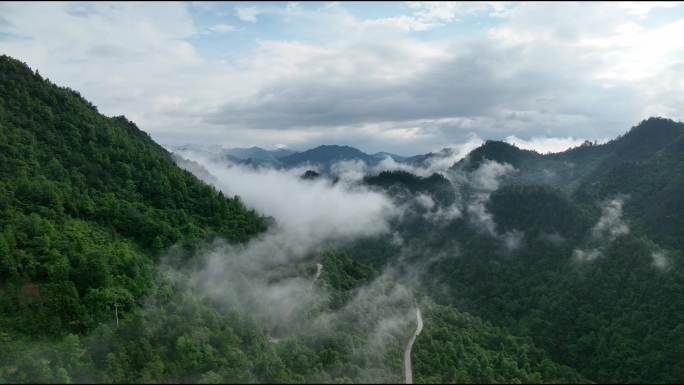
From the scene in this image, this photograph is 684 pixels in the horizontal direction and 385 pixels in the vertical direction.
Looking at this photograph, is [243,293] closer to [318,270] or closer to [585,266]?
[318,270]

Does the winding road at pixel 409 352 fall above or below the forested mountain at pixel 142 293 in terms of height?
below

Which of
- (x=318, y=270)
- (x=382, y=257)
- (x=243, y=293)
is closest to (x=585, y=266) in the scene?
(x=382, y=257)

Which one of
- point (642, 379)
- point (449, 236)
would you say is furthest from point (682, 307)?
point (449, 236)

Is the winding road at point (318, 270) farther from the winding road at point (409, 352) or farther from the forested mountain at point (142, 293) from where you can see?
the winding road at point (409, 352)

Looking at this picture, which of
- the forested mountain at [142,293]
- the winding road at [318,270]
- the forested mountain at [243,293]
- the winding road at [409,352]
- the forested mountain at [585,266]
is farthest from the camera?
the forested mountain at [585,266]

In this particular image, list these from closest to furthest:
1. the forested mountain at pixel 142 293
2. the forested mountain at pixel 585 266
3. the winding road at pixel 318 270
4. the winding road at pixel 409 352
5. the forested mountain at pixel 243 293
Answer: the forested mountain at pixel 142 293 < the forested mountain at pixel 243 293 < the winding road at pixel 409 352 < the winding road at pixel 318 270 < the forested mountain at pixel 585 266

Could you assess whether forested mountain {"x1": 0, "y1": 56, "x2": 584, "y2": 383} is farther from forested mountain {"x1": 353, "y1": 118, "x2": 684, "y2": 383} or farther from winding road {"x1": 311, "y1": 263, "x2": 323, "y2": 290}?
forested mountain {"x1": 353, "y1": 118, "x2": 684, "y2": 383}

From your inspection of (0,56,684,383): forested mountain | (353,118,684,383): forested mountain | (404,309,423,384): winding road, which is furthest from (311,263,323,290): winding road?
(353,118,684,383): forested mountain

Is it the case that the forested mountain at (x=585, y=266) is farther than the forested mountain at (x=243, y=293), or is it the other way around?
the forested mountain at (x=585, y=266)

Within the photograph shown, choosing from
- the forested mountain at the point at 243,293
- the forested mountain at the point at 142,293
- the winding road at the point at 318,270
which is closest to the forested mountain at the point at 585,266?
the forested mountain at the point at 243,293

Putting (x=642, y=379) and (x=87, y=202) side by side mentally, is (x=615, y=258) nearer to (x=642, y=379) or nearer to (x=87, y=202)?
(x=642, y=379)
